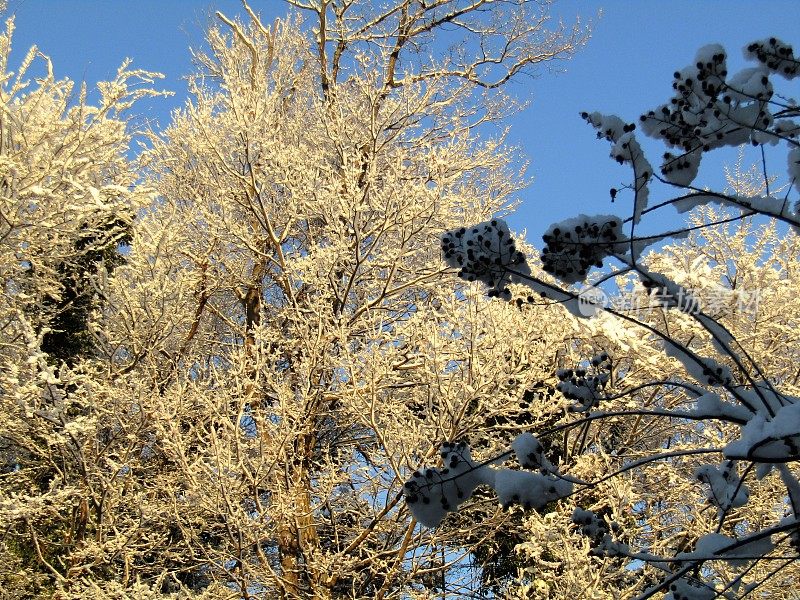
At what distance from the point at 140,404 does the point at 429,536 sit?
320 centimetres

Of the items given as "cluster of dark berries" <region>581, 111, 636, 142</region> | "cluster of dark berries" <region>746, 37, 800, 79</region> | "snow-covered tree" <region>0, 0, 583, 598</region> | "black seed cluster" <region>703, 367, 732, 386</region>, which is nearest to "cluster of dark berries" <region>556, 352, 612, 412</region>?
"black seed cluster" <region>703, 367, 732, 386</region>

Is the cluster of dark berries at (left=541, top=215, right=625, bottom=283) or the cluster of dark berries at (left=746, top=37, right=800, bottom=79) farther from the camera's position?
the cluster of dark berries at (left=746, top=37, right=800, bottom=79)

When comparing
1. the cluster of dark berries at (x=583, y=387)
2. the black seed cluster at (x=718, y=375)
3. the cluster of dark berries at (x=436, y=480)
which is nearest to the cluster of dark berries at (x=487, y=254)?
the cluster of dark berries at (x=583, y=387)

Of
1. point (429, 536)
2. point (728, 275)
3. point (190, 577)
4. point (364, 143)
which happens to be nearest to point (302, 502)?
point (429, 536)

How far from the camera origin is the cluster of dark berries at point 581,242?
220cm

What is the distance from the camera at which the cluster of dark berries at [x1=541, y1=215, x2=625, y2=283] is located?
2.20 meters

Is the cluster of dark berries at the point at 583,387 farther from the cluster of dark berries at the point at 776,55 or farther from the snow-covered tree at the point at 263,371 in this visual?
the snow-covered tree at the point at 263,371

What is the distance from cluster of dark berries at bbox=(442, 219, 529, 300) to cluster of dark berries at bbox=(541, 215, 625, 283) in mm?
110

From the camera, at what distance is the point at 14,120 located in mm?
6695

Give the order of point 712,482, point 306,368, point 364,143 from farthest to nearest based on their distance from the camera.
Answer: point 364,143 → point 306,368 → point 712,482

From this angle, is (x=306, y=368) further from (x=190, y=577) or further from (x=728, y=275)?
(x=728, y=275)

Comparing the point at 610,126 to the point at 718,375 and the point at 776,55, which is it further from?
the point at 718,375

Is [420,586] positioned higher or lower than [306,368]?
lower

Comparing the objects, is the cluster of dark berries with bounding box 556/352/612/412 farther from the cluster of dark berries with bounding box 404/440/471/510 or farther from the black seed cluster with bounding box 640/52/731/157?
the black seed cluster with bounding box 640/52/731/157
